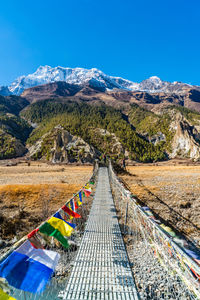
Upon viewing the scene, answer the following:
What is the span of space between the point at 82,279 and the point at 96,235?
2.65m

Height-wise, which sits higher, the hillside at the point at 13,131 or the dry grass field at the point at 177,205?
the hillside at the point at 13,131

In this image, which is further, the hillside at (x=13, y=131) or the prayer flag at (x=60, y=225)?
the hillside at (x=13, y=131)

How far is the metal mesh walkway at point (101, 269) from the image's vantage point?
4.13m

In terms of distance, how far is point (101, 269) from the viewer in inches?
198

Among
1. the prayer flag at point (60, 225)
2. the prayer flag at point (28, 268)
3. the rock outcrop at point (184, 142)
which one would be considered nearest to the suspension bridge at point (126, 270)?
the prayer flag at point (28, 268)

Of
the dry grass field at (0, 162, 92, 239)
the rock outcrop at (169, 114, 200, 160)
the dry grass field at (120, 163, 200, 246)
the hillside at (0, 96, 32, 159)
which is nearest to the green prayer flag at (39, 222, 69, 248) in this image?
the dry grass field at (0, 162, 92, 239)

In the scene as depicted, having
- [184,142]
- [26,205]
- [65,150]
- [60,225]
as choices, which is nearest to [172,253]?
[60,225]

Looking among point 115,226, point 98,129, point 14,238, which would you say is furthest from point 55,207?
point 98,129

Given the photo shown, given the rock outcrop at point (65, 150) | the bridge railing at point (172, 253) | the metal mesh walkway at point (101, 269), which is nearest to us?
the bridge railing at point (172, 253)

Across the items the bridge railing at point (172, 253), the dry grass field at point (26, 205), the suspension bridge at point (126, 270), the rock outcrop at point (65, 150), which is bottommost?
the dry grass field at point (26, 205)

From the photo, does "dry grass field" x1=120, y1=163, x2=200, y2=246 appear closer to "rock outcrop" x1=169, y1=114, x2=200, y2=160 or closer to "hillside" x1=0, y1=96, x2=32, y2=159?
"rock outcrop" x1=169, y1=114, x2=200, y2=160

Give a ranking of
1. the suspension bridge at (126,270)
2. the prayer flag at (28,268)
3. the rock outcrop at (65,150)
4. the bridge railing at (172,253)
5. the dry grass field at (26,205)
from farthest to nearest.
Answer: the rock outcrop at (65,150) → the dry grass field at (26,205) → the suspension bridge at (126,270) → the bridge railing at (172,253) → the prayer flag at (28,268)

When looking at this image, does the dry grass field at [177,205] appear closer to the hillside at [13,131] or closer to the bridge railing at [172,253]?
the bridge railing at [172,253]

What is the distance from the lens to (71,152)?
65.8 meters
